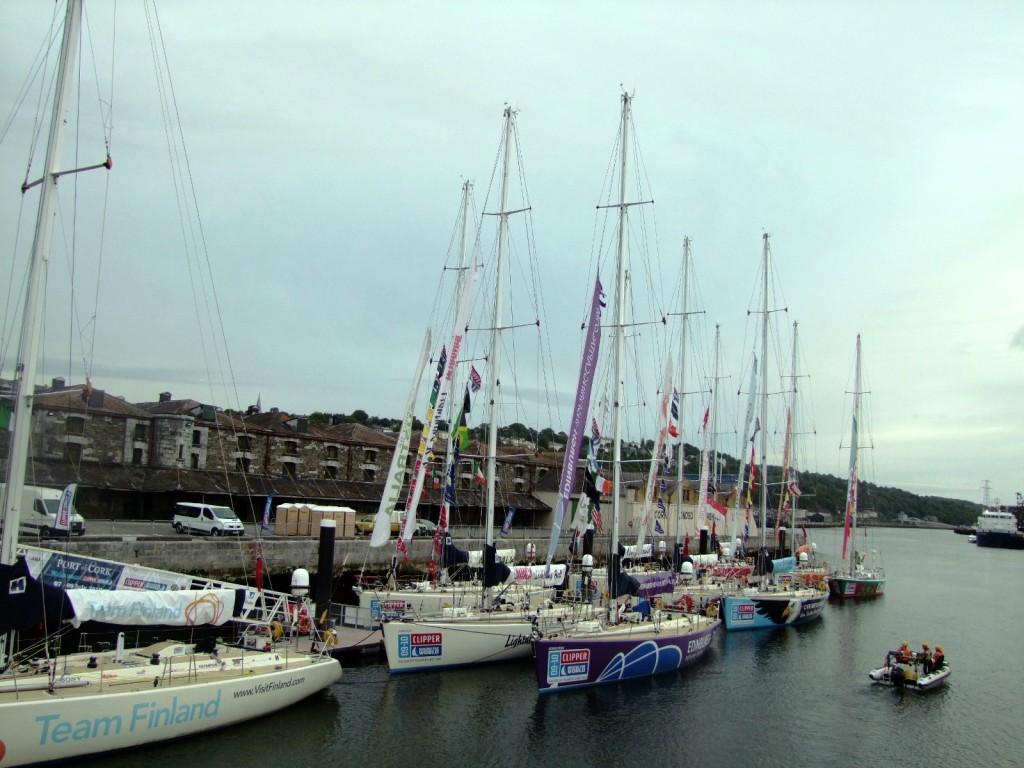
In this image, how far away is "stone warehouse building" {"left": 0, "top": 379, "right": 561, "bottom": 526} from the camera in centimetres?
5012

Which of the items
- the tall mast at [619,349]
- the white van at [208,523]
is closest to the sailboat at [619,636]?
the tall mast at [619,349]

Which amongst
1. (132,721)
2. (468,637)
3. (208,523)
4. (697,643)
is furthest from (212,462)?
(132,721)

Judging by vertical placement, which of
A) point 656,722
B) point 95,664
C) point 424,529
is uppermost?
point 424,529

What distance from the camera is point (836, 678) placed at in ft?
99.6

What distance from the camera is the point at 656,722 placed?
23328mm

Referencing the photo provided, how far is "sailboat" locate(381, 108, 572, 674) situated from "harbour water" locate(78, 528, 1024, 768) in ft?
1.88

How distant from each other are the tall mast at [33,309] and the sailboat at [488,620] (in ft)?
40.8

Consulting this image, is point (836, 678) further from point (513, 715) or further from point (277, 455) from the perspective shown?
point (277, 455)

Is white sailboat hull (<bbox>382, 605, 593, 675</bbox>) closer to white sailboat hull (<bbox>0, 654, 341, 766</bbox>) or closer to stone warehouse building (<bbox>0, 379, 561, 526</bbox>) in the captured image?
white sailboat hull (<bbox>0, 654, 341, 766</bbox>)

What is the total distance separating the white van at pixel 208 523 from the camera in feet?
132

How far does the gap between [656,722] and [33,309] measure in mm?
18839

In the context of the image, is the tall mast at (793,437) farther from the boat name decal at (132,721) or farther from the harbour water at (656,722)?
the boat name decal at (132,721)

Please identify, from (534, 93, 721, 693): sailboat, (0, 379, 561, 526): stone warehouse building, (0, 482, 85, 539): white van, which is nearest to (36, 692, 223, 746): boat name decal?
(534, 93, 721, 693): sailboat

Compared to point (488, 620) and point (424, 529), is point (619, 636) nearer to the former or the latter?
point (488, 620)
